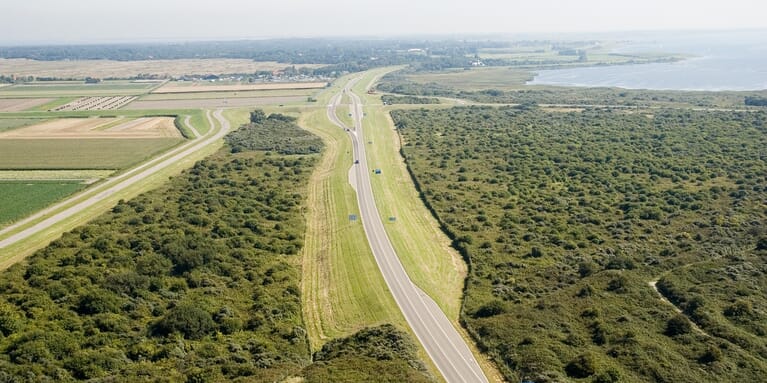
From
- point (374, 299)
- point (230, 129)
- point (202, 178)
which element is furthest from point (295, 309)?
point (230, 129)

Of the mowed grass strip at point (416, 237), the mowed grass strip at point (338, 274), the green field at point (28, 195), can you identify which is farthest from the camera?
the green field at point (28, 195)

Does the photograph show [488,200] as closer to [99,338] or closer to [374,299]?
[374,299]

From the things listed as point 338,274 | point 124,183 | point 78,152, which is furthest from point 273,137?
point 338,274

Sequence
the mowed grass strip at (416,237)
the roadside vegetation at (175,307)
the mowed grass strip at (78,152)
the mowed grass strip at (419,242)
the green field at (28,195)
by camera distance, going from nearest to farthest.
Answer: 1. the roadside vegetation at (175,307)
2. the mowed grass strip at (419,242)
3. the mowed grass strip at (416,237)
4. the green field at (28,195)
5. the mowed grass strip at (78,152)

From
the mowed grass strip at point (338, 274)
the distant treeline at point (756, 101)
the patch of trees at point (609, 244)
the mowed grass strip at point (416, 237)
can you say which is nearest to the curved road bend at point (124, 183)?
the mowed grass strip at point (338, 274)

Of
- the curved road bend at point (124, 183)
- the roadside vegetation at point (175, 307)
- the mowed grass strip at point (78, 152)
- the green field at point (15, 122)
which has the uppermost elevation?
the green field at point (15, 122)

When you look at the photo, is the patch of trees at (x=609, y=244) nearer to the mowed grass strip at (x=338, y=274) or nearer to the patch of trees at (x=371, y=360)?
the patch of trees at (x=371, y=360)

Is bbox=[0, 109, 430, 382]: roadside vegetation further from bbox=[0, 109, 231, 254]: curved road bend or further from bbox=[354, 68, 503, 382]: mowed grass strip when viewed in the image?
bbox=[354, 68, 503, 382]: mowed grass strip
